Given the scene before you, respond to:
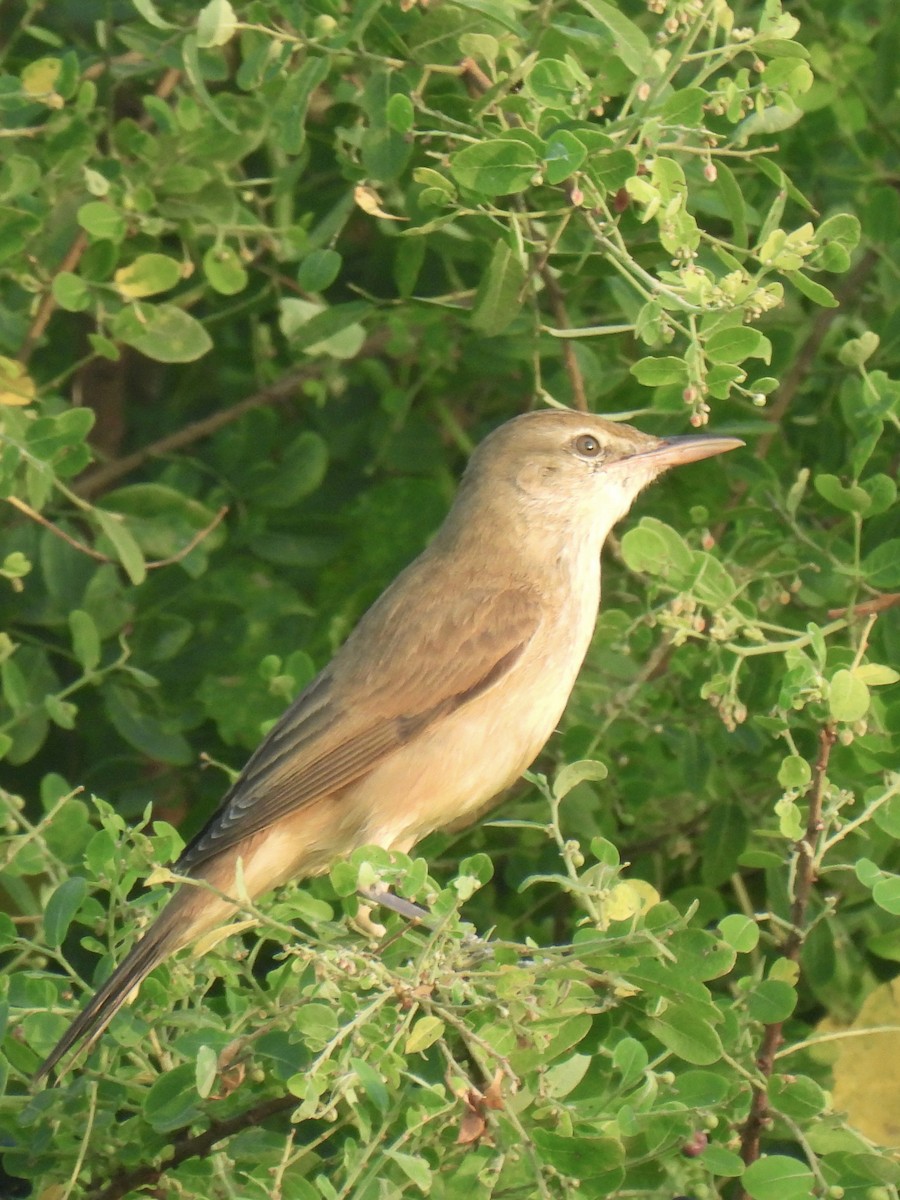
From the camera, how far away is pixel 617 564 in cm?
484

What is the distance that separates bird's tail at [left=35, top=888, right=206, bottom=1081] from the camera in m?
3.26

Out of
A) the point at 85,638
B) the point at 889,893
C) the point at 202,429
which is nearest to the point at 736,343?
the point at 889,893

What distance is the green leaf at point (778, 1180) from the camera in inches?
113

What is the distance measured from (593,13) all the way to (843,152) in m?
1.56

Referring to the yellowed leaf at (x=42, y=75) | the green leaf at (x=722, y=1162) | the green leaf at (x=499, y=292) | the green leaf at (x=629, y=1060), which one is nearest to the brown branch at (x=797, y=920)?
the green leaf at (x=722, y=1162)

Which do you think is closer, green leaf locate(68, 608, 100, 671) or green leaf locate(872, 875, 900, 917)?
green leaf locate(872, 875, 900, 917)

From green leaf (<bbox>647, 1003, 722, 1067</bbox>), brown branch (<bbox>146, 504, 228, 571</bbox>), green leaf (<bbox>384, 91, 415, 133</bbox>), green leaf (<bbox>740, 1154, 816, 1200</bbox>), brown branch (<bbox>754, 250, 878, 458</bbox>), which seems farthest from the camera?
brown branch (<bbox>754, 250, 878, 458</bbox>)

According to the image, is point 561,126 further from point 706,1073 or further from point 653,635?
point 706,1073

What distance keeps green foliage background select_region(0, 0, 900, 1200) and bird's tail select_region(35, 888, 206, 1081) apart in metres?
0.06

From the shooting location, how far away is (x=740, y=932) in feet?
9.68

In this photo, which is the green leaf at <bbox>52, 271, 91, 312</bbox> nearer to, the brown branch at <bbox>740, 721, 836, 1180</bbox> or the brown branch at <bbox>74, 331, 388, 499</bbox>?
the brown branch at <bbox>74, 331, 388, 499</bbox>

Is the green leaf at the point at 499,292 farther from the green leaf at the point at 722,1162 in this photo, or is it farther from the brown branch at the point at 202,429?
the green leaf at the point at 722,1162

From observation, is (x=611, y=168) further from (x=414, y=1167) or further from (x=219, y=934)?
(x=414, y=1167)

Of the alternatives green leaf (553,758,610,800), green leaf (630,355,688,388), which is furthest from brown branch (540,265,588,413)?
green leaf (553,758,610,800)
